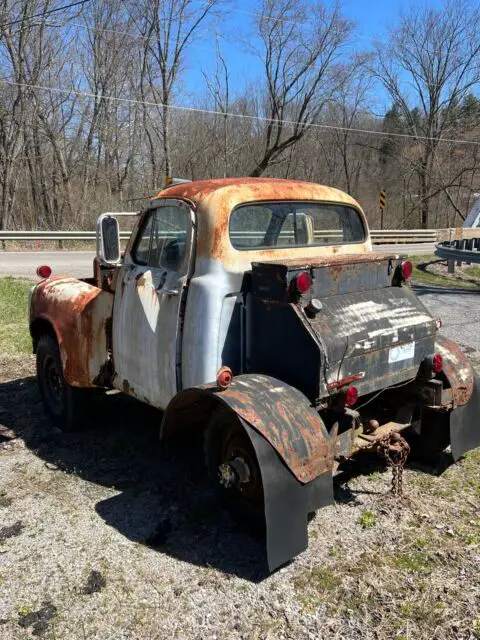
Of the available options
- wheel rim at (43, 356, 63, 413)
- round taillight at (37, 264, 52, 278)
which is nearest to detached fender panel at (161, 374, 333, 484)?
wheel rim at (43, 356, 63, 413)

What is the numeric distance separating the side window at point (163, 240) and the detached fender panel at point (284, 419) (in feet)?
3.35

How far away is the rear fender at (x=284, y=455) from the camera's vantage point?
2838 mm

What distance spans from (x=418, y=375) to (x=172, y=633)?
88.8 inches

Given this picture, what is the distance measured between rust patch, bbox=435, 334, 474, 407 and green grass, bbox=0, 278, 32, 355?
218 inches

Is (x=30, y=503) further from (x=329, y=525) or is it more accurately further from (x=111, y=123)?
(x=111, y=123)

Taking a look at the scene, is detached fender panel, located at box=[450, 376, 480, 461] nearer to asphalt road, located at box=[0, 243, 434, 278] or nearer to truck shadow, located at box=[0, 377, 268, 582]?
truck shadow, located at box=[0, 377, 268, 582]

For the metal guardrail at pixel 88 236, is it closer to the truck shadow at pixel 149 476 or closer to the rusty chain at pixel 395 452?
the truck shadow at pixel 149 476

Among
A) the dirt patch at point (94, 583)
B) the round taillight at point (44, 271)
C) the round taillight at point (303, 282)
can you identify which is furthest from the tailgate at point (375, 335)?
the round taillight at point (44, 271)

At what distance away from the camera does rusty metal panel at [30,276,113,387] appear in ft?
14.8

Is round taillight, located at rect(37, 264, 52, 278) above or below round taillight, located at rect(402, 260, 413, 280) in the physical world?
below

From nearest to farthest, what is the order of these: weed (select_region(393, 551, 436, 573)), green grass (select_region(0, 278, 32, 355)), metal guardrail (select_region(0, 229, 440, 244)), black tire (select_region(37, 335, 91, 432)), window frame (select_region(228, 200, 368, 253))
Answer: weed (select_region(393, 551, 436, 573)), window frame (select_region(228, 200, 368, 253)), black tire (select_region(37, 335, 91, 432)), green grass (select_region(0, 278, 32, 355)), metal guardrail (select_region(0, 229, 440, 244))

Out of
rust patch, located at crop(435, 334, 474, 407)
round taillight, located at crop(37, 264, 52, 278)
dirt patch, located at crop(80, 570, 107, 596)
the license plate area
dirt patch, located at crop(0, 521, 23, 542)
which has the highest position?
round taillight, located at crop(37, 264, 52, 278)

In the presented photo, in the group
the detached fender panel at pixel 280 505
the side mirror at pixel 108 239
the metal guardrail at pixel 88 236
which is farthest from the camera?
the metal guardrail at pixel 88 236

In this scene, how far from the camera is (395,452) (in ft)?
12.1
